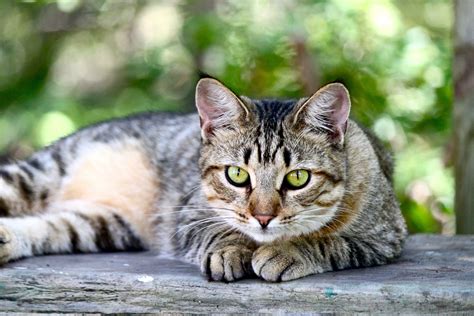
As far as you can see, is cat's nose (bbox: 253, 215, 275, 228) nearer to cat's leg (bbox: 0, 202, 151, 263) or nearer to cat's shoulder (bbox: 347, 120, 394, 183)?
cat's shoulder (bbox: 347, 120, 394, 183)

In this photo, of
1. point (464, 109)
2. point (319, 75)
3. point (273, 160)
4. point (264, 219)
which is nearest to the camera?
point (264, 219)

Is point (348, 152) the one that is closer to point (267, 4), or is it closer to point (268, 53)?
point (268, 53)

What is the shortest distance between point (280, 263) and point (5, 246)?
1.15 metres

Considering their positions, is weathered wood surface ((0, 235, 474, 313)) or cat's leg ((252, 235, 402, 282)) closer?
weathered wood surface ((0, 235, 474, 313))

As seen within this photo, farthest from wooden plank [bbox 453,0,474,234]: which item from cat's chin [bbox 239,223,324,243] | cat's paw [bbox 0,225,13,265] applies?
cat's paw [bbox 0,225,13,265]

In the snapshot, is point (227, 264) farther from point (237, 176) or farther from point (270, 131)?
point (270, 131)

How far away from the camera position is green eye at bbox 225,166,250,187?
333 centimetres

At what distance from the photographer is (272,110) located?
3.56m

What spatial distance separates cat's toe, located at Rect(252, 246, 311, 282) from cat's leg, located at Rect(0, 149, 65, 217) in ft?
5.15

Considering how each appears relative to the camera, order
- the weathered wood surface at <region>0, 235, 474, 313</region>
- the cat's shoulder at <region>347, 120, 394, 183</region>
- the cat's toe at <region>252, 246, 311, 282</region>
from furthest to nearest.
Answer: the cat's shoulder at <region>347, 120, 394, 183</region>, the cat's toe at <region>252, 246, 311, 282</region>, the weathered wood surface at <region>0, 235, 474, 313</region>

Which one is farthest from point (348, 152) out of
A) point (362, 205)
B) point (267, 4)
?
point (267, 4)

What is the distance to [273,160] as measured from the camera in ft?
10.8

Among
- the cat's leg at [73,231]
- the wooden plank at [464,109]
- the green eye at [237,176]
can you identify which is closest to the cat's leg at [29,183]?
the cat's leg at [73,231]

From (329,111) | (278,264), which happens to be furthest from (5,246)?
(329,111)
